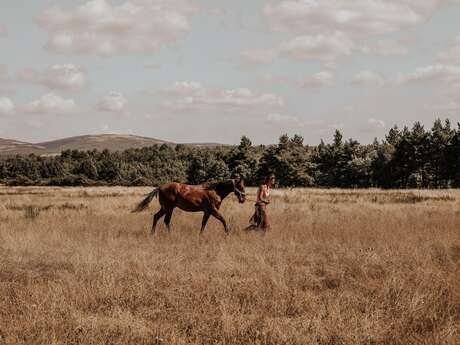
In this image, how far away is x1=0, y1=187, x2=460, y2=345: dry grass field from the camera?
191 inches

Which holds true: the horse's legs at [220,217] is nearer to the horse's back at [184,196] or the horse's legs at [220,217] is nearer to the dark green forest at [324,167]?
the horse's back at [184,196]

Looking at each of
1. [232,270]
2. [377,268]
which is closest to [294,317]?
[232,270]

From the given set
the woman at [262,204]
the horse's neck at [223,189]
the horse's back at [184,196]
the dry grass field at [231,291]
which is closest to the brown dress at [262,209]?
the woman at [262,204]

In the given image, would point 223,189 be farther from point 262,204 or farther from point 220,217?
point 262,204

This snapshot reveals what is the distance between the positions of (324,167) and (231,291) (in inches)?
3108

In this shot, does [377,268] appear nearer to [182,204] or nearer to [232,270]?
[232,270]

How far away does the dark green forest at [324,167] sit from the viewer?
61.7 m

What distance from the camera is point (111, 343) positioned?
461 centimetres

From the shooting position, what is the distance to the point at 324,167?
8331 centimetres

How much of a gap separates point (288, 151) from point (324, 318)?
6932 centimetres

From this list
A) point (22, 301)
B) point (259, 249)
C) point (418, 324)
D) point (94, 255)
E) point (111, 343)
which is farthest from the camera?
point (259, 249)

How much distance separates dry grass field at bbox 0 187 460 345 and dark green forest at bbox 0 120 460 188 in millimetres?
48015

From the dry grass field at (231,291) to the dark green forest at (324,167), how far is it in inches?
1890

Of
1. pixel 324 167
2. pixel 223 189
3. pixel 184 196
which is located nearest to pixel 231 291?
pixel 223 189
